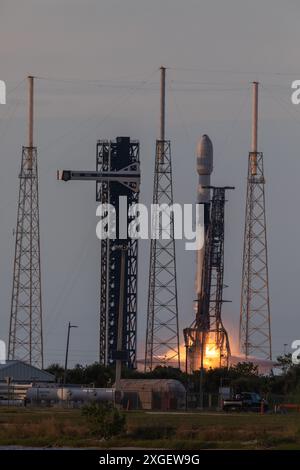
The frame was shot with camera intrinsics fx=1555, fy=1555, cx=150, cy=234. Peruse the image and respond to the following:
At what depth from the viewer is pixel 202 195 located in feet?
450

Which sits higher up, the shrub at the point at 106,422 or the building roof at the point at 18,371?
the building roof at the point at 18,371

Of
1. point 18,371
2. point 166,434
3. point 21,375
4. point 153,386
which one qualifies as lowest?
point 166,434

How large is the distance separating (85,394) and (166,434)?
38701 millimetres

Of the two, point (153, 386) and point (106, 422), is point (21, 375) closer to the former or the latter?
point (153, 386)

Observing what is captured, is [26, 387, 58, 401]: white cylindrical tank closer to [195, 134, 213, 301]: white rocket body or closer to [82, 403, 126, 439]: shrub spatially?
[195, 134, 213, 301]: white rocket body

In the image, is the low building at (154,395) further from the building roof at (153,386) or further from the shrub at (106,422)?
the shrub at (106,422)

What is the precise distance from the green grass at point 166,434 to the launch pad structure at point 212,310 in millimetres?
56075

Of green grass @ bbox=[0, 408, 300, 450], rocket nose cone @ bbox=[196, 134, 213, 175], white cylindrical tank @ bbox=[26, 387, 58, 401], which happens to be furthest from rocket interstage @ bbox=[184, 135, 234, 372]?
green grass @ bbox=[0, 408, 300, 450]

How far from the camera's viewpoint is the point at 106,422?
212ft

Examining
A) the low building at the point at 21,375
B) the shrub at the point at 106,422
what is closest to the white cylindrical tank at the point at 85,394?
the low building at the point at 21,375

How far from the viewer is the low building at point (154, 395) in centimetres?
10525

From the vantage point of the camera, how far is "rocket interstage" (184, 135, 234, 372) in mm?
131375

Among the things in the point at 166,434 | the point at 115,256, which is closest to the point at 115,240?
the point at 115,256
